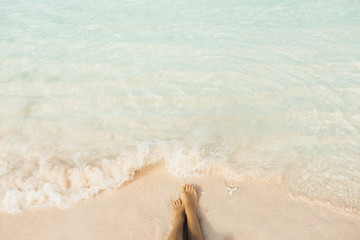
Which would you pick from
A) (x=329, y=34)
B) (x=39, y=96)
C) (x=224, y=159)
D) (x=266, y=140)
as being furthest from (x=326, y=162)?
(x=39, y=96)

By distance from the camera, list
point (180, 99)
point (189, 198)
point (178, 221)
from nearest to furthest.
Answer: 1. point (178, 221)
2. point (189, 198)
3. point (180, 99)

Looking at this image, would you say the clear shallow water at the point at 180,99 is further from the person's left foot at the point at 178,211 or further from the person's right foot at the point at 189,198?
the person's left foot at the point at 178,211

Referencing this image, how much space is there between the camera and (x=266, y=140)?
2.35 metres

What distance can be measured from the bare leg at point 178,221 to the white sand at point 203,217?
6cm

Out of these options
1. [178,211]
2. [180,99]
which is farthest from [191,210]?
[180,99]

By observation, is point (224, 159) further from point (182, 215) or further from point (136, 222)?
point (136, 222)

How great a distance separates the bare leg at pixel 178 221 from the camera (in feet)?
5.67

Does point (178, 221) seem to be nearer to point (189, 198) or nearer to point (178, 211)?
point (178, 211)

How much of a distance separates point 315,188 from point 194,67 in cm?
191

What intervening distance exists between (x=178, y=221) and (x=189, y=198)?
0.60 ft

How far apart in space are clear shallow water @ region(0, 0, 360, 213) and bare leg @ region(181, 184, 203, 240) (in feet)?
0.61

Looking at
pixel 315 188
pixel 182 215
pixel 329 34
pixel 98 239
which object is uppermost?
pixel 329 34

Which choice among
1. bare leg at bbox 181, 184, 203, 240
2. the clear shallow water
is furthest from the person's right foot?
the clear shallow water

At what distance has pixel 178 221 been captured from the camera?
5.96ft
